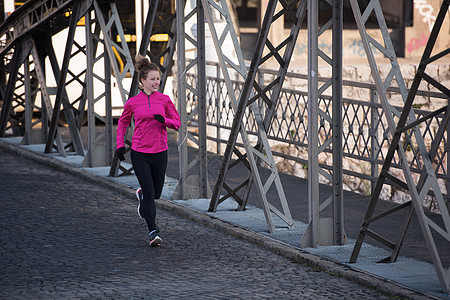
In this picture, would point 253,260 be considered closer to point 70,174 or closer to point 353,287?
point 353,287

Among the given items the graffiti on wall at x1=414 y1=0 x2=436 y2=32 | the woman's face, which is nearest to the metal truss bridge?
the woman's face

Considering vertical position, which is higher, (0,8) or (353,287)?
(0,8)

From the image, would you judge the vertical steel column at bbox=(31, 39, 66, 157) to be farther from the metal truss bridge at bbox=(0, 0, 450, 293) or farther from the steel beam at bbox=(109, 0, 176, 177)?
the steel beam at bbox=(109, 0, 176, 177)

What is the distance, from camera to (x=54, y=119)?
49.9 ft

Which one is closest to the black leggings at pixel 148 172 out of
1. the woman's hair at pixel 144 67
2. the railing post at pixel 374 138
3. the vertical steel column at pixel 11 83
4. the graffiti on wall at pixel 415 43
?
the woman's hair at pixel 144 67

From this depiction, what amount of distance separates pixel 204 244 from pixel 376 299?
251 centimetres

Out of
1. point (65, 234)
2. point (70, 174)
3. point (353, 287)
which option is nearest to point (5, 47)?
point (70, 174)

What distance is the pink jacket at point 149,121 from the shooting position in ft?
28.1

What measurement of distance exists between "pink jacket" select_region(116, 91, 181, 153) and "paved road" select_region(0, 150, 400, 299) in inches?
38.6

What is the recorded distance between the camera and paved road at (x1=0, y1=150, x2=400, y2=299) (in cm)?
670

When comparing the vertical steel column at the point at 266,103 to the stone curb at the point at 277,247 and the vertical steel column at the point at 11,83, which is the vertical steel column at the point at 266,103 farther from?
the vertical steel column at the point at 11,83

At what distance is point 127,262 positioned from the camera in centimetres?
776

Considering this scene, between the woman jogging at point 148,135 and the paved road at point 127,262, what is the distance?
1.65ft

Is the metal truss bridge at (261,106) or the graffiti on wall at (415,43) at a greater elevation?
the graffiti on wall at (415,43)
